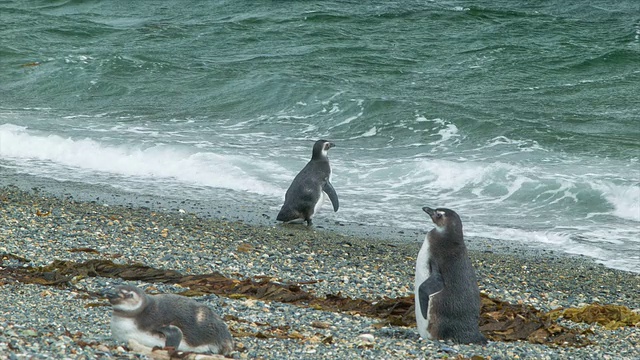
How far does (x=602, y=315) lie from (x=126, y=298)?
3.34 metres

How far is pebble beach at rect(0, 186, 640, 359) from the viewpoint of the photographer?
200 inches

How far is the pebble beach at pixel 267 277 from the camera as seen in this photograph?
16.7 feet

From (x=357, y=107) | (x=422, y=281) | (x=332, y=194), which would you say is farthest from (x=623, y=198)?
(x=422, y=281)

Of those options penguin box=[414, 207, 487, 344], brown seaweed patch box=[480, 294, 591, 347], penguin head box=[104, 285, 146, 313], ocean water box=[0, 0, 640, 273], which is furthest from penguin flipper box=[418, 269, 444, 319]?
ocean water box=[0, 0, 640, 273]

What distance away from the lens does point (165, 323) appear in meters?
4.70

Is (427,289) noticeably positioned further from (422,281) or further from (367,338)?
(367,338)

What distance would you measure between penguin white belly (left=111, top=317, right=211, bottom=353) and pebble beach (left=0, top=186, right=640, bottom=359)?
0.06 meters

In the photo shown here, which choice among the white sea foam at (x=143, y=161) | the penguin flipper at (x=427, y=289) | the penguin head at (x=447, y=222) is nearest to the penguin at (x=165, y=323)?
the penguin flipper at (x=427, y=289)

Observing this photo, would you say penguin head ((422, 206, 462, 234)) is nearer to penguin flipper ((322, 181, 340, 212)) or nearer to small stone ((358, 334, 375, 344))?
small stone ((358, 334, 375, 344))

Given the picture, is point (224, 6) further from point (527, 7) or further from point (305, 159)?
point (305, 159)

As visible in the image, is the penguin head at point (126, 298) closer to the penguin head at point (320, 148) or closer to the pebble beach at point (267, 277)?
the pebble beach at point (267, 277)

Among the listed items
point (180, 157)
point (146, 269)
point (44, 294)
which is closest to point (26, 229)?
point (146, 269)

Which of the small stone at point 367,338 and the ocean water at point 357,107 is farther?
the ocean water at point 357,107

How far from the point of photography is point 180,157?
12.6 metres
